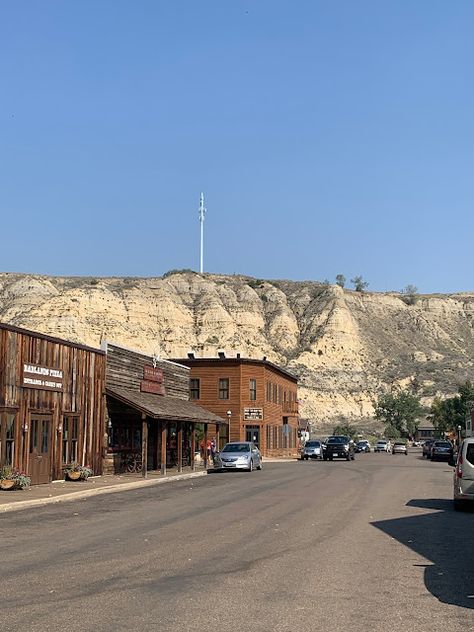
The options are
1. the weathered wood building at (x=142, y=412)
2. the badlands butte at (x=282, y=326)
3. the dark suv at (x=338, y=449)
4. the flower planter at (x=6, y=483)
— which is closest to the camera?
the flower planter at (x=6, y=483)

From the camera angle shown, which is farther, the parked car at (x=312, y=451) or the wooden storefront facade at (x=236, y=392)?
the wooden storefront facade at (x=236, y=392)

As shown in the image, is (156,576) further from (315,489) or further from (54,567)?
(315,489)

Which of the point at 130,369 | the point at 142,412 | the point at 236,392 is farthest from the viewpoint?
the point at 236,392

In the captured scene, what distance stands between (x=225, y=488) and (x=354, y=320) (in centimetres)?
10472

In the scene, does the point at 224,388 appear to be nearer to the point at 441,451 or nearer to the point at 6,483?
the point at 441,451

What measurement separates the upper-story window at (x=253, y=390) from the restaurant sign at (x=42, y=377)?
36.5m

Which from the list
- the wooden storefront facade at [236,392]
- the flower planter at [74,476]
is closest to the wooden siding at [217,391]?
the wooden storefront facade at [236,392]

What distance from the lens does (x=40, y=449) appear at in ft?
93.5

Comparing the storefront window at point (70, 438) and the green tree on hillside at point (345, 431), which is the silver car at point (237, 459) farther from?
the green tree on hillside at point (345, 431)

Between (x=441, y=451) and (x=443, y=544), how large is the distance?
5033 cm

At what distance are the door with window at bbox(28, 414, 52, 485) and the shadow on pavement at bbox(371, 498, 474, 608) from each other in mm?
12650

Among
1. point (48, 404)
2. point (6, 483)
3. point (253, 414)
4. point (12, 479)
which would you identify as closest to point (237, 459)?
point (48, 404)

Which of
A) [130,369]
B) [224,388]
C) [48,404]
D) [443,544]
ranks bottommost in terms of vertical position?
[443,544]

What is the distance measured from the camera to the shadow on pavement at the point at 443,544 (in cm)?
977
